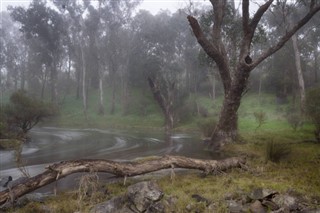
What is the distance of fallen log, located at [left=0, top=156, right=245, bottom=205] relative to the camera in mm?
10359

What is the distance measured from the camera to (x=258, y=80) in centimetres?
5334

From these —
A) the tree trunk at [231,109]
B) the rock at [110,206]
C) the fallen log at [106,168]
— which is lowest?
the rock at [110,206]

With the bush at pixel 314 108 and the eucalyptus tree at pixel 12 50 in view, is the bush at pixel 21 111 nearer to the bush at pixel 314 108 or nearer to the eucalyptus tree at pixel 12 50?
the bush at pixel 314 108

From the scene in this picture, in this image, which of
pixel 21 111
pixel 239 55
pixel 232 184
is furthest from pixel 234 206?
pixel 21 111

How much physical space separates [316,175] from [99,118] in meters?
44.2

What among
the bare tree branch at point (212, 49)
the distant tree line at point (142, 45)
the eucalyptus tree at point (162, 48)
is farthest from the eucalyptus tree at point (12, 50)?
the bare tree branch at point (212, 49)

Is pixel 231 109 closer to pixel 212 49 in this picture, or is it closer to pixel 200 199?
pixel 212 49

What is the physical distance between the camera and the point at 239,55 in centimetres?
2081

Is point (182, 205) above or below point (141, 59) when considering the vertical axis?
below

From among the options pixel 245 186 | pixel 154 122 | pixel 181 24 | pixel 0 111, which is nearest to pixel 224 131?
pixel 245 186

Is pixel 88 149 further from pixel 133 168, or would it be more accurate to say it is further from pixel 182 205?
pixel 182 205

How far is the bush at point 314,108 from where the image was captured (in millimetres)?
20405

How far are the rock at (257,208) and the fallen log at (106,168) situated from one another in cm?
430

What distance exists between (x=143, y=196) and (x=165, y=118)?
106 feet
